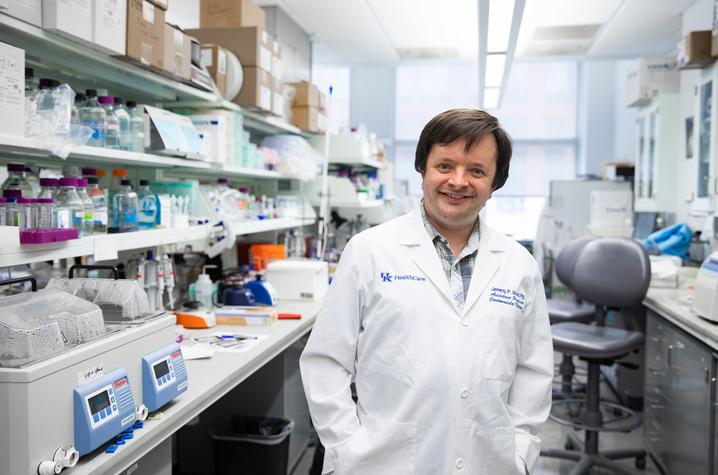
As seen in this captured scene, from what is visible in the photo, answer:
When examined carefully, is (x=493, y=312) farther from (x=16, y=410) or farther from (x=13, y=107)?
(x=13, y=107)

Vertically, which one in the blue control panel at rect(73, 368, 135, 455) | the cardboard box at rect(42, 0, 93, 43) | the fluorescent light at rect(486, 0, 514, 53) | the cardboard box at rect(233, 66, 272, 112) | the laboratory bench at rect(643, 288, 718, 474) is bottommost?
the laboratory bench at rect(643, 288, 718, 474)

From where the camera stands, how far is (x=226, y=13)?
3.22 m

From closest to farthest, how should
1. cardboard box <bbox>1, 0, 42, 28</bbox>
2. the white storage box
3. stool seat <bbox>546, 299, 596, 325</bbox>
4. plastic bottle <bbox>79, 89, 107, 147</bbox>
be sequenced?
cardboard box <bbox>1, 0, 42, 28</bbox> → plastic bottle <bbox>79, 89, 107, 147</bbox> → the white storage box → stool seat <bbox>546, 299, 596, 325</bbox>

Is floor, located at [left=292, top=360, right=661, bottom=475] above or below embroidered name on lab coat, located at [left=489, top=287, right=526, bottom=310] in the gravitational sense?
below

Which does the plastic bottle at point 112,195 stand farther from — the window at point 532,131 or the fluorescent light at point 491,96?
the window at point 532,131

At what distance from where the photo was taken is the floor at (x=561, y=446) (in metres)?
3.06

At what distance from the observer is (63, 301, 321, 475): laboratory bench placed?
4.32 feet

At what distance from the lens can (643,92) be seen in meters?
4.80

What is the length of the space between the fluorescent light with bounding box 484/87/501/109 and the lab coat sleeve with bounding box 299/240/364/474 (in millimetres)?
3589

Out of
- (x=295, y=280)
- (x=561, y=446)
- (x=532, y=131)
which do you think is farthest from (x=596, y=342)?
(x=532, y=131)

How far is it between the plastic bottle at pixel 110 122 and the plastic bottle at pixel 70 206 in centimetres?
29

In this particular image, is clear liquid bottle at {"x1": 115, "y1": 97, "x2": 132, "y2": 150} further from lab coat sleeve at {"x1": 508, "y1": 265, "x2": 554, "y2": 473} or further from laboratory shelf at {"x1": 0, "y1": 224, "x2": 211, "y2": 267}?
lab coat sleeve at {"x1": 508, "y1": 265, "x2": 554, "y2": 473}

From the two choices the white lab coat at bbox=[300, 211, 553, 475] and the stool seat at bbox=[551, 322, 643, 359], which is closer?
the white lab coat at bbox=[300, 211, 553, 475]

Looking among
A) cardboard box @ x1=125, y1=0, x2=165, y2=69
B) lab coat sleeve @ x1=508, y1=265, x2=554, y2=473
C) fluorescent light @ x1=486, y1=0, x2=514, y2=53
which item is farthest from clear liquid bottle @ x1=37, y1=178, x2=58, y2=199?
fluorescent light @ x1=486, y1=0, x2=514, y2=53
